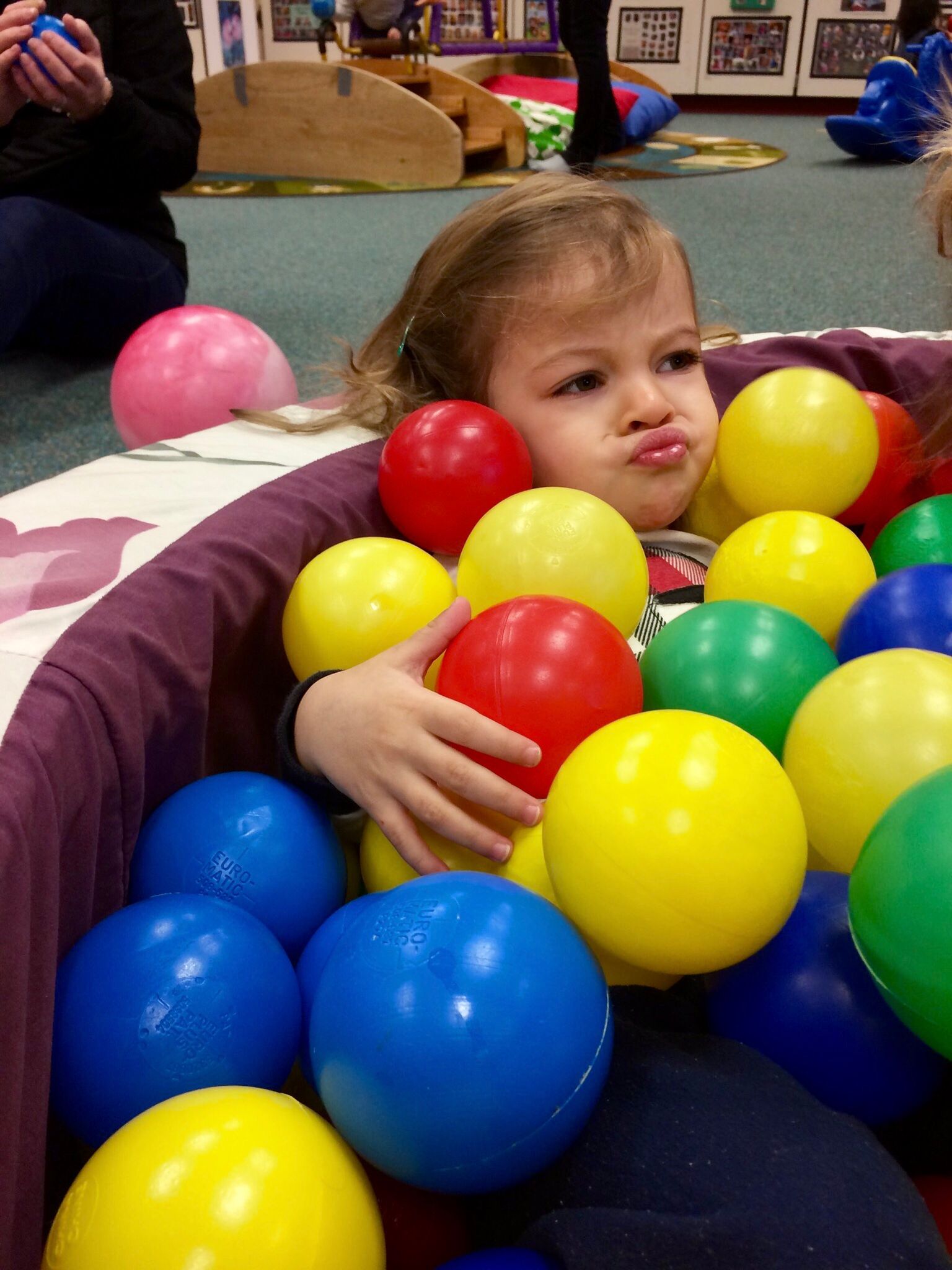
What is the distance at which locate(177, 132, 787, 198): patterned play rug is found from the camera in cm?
380

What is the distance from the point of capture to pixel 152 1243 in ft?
1.52

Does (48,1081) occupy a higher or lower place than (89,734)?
lower

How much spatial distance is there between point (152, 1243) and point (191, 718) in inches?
15.1

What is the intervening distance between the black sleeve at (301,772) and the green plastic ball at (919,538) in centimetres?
55

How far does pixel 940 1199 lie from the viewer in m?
0.57

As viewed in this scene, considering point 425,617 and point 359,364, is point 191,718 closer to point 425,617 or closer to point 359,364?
point 425,617

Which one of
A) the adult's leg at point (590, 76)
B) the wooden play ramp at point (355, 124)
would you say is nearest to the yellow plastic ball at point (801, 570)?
the adult's leg at point (590, 76)

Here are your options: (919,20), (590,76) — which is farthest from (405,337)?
(919,20)

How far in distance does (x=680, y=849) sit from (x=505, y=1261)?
21 cm

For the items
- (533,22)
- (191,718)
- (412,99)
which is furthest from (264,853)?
(533,22)

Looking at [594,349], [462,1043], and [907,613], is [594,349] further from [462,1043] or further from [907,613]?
[462,1043]

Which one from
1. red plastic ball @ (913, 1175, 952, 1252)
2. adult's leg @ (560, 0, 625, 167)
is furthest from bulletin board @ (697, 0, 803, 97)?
red plastic ball @ (913, 1175, 952, 1252)

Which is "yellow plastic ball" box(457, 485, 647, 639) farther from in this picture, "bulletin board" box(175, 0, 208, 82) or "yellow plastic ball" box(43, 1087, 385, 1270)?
"bulletin board" box(175, 0, 208, 82)

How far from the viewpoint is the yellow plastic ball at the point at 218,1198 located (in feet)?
1.53
